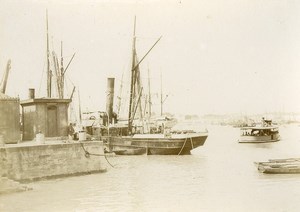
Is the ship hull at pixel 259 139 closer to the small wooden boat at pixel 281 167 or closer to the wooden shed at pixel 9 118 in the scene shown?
the small wooden boat at pixel 281 167

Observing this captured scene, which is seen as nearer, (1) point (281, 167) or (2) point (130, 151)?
(1) point (281, 167)

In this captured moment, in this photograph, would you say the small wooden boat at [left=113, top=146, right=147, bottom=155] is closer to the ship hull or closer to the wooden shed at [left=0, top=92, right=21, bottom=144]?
the wooden shed at [left=0, top=92, right=21, bottom=144]

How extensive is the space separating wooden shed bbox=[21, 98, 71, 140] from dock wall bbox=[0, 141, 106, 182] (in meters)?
1.74

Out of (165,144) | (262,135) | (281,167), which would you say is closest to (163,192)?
(281,167)

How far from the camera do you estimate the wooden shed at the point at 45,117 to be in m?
15.4

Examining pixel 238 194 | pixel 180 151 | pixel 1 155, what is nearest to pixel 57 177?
pixel 1 155

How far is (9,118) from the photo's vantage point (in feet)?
46.3

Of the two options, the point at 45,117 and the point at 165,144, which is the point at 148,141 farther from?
the point at 45,117

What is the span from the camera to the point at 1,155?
1222 centimetres

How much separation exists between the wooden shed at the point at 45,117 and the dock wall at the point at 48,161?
1.74 metres

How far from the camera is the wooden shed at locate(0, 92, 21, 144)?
14.0 metres

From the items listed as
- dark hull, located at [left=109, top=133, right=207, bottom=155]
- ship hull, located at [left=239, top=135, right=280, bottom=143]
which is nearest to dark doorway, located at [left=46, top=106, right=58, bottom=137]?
dark hull, located at [left=109, top=133, right=207, bottom=155]

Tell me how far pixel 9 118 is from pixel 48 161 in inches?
85.5

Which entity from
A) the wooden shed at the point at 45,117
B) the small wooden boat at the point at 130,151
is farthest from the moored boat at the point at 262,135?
the wooden shed at the point at 45,117
